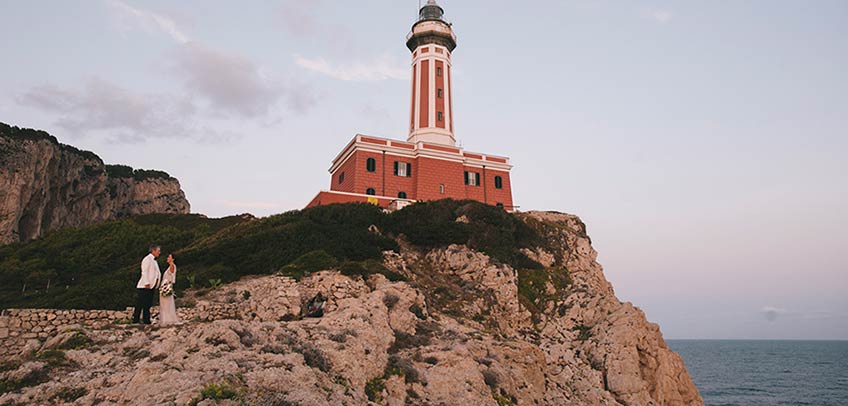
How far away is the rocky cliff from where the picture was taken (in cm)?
973

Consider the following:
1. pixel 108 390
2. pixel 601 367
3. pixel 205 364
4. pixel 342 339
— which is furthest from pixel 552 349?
pixel 108 390

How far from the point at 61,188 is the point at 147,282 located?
168 ft

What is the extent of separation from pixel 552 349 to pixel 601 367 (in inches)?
83.3

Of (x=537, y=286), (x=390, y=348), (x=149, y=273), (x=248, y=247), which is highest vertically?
(x=248, y=247)

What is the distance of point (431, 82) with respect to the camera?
44.7 metres

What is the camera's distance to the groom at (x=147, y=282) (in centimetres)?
1373

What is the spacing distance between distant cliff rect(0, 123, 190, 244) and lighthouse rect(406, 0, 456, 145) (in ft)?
109

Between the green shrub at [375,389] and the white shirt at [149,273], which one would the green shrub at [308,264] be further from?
the green shrub at [375,389]

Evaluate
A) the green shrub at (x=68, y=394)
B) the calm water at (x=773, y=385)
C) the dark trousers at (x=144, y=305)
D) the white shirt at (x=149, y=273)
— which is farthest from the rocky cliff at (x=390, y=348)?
the calm water at (x=773, y=385)

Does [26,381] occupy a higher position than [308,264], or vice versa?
[308,264]

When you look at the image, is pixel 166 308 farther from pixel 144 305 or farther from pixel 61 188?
pixel 61 188

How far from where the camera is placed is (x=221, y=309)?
1794 centimetres

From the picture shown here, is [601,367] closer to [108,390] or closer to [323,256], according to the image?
[323,256]

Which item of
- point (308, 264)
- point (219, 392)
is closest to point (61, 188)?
point (308, 264)
